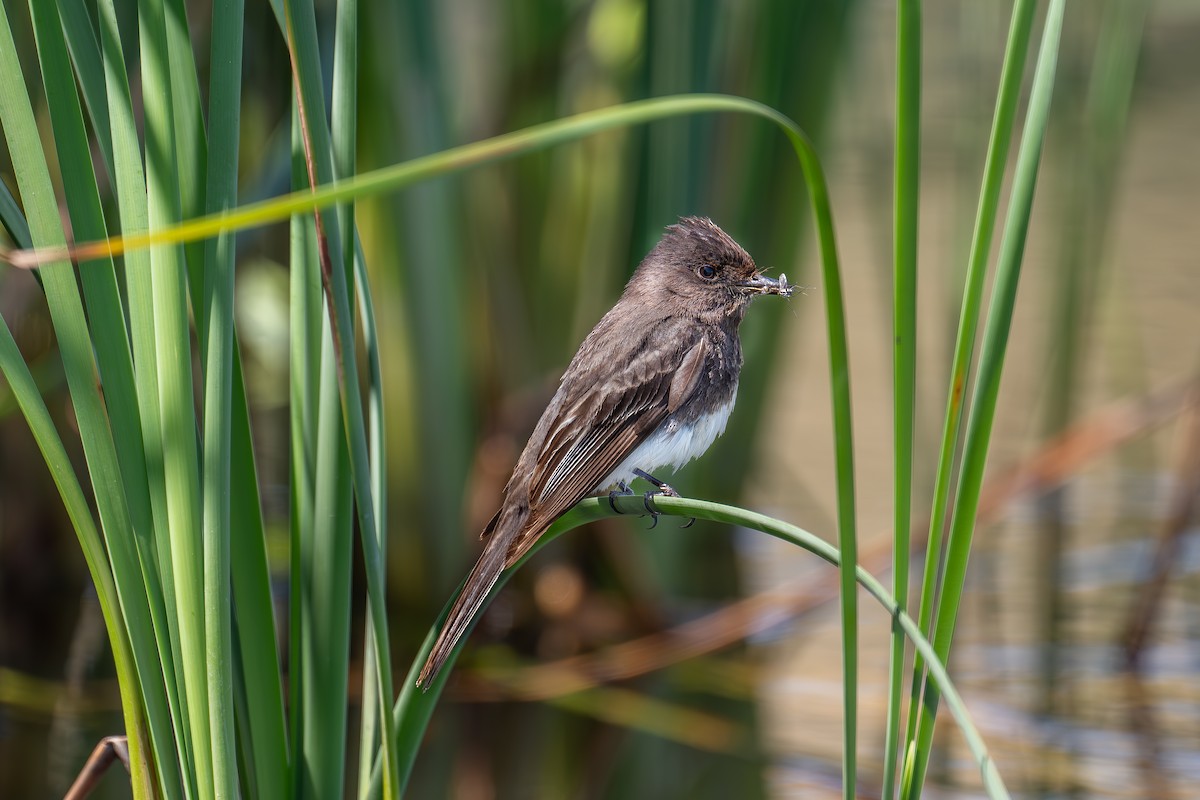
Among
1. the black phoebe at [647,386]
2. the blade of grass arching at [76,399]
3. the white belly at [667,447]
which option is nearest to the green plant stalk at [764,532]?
the black phoebe at [647,386]

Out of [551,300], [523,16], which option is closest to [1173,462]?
[551,300]

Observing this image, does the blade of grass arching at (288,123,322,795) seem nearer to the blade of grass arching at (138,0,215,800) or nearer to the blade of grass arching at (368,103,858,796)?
the blade of grass arching at (138,0,215,800)

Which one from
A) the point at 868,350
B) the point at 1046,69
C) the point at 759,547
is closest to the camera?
the point at 1046,69

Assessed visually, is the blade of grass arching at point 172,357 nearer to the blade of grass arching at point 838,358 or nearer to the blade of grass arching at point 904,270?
the blade of grass arching at point 838,358

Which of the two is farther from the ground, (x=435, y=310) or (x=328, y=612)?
(x=435, y=310)

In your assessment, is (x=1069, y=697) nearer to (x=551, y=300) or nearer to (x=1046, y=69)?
(x=551, y=300)

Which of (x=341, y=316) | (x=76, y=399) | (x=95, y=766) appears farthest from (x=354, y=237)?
(x=95, y=766)

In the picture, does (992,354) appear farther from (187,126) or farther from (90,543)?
(90,543)
